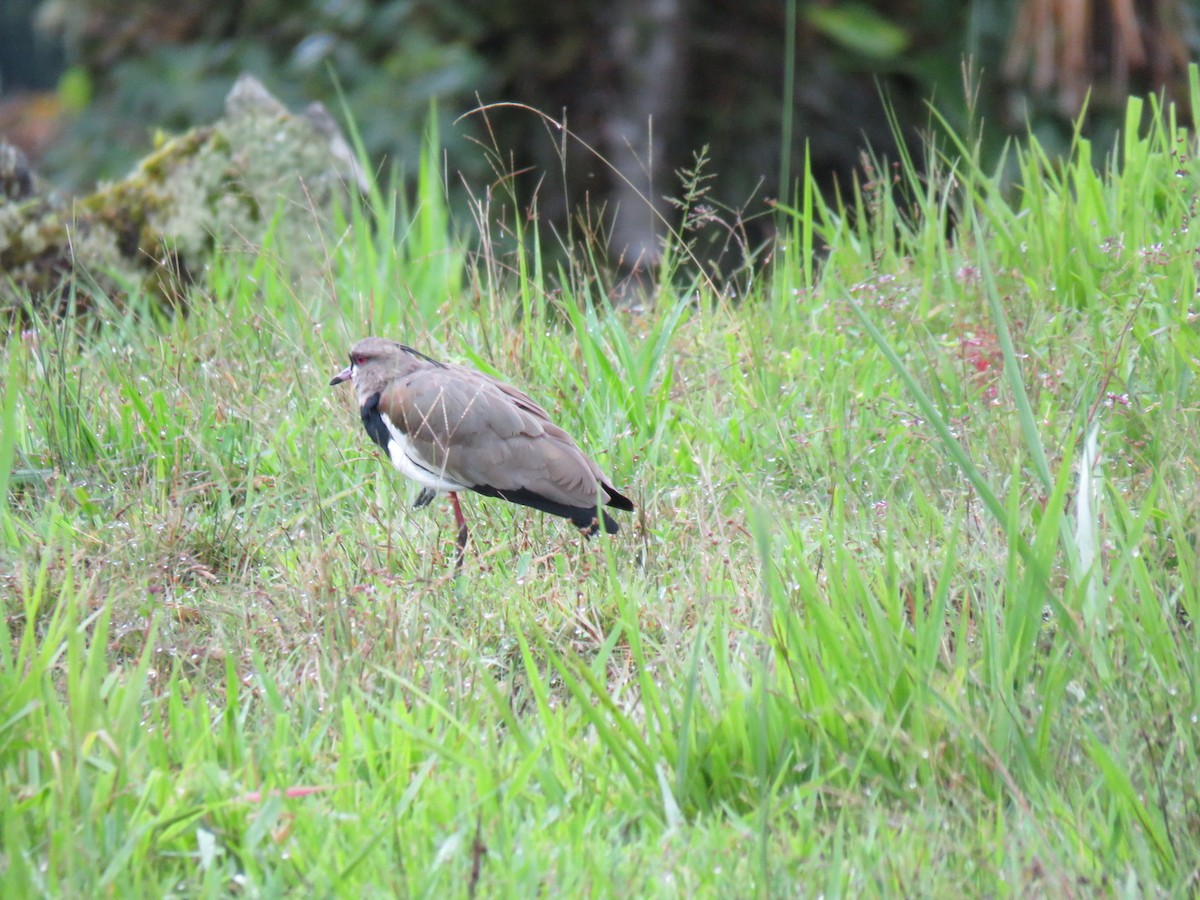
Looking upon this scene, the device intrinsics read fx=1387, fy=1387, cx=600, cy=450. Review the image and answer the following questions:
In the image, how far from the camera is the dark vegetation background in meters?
6.96

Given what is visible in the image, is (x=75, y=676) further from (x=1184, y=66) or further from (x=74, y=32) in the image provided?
(x=74, y=32)

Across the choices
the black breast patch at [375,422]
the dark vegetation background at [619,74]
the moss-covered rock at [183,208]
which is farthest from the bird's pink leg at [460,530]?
the dark vegetation background at [619,74]

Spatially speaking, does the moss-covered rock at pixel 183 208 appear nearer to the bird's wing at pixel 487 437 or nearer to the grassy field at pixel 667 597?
the grassy field at pixel 667 597

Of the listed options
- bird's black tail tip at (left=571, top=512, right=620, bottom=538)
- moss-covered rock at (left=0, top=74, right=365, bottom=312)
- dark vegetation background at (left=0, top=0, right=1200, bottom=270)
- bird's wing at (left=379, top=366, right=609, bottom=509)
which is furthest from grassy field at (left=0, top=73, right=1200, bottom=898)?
dark vegetation background at (left=0, top=0, right=1200, bottom=270)

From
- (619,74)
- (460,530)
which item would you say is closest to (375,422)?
(460,530)

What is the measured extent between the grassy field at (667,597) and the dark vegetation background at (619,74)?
105 inches

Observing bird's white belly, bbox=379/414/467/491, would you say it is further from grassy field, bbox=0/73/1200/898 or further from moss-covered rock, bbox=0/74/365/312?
moss-covered rock, bbox=0/74/365/312

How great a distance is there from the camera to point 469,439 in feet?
11.3

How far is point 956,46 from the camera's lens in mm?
7520

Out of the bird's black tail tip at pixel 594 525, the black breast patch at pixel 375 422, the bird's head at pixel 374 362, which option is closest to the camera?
the bird's black tail tip at pixel 594 525

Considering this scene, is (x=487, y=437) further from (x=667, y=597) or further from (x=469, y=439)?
(x=667, y=597)

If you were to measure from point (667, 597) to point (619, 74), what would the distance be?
17.8ft

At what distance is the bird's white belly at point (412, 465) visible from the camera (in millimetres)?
3406

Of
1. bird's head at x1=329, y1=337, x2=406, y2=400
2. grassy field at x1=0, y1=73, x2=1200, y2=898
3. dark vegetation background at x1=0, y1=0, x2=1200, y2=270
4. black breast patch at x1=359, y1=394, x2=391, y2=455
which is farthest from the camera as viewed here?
dark vegetation background at x1=0, y1=0, x2=1200, y2=270
